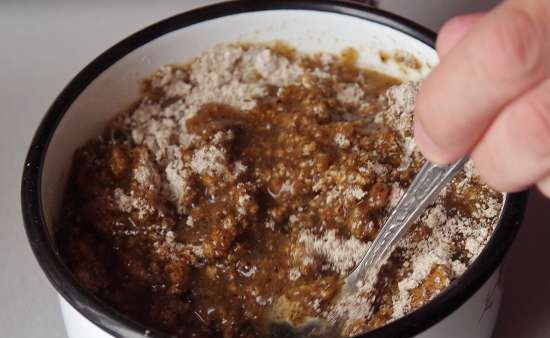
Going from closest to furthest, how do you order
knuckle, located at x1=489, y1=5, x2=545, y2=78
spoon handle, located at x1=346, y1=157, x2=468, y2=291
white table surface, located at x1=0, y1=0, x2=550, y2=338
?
knuckle, located at x1=489, y1=5, x2=545, y2=78 < spoon handle, located at x1=346, y1=157, x2=468, y2=291 < white table surface, located at x1=0, y1=0, x2=550, y2=338

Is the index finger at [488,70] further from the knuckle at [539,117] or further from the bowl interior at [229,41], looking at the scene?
the bowl interior at [229,41]

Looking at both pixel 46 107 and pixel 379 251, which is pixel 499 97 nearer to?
pixel 379 251

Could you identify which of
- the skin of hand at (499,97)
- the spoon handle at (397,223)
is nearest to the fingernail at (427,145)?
the skin of hand at (499,97)

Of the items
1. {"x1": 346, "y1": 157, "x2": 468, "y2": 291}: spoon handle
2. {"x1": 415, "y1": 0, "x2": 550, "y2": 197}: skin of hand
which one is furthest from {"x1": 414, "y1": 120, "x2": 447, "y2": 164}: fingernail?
{"x1": 346, "y1": 157, "x2": 468, "y2": 291}: spoon handle

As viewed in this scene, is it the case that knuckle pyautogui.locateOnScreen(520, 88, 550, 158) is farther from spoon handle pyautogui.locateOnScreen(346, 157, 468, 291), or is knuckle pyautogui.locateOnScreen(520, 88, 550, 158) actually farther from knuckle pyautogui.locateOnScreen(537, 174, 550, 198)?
spoon handle pyautogui.locateOnScreen(346, 157, 468, 291)

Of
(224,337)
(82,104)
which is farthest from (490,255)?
(82,104)

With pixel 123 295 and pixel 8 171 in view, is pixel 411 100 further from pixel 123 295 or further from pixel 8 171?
pixel 8 171
